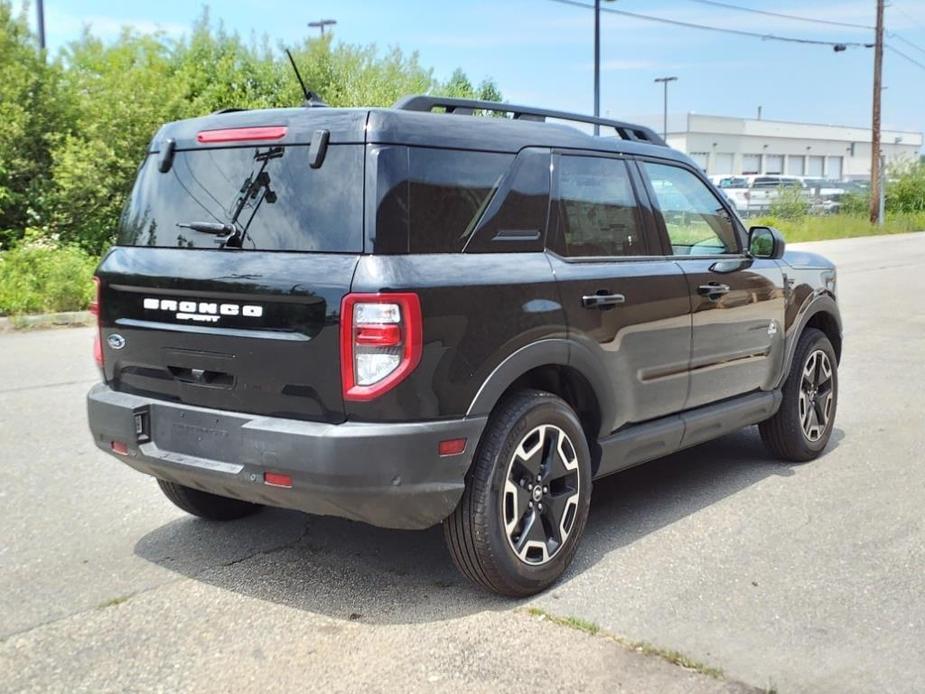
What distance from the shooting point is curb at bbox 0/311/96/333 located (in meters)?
12.5

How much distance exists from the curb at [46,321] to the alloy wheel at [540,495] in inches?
399

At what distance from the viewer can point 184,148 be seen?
4266 mm

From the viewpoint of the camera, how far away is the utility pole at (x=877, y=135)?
40156 mm

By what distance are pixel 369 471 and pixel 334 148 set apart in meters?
1.21

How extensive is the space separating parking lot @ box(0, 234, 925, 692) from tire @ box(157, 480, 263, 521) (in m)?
0.08

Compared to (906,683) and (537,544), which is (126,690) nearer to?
(537,544)

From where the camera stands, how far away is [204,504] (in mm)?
4945

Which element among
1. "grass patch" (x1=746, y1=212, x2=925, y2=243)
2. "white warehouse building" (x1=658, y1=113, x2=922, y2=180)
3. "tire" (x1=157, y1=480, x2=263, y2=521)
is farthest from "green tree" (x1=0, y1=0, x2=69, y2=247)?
"white warehouse building" (x1=658, y1=113, x2=922, y2=180)

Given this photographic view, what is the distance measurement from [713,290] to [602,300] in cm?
104

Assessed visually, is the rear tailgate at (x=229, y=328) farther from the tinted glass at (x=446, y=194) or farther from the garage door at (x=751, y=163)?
the garage door at (x=751, y=163)

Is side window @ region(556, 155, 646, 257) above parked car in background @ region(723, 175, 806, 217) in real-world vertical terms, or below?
below

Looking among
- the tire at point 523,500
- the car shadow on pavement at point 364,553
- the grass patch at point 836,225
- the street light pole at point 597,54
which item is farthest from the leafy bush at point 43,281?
the grass patch at point 836,225

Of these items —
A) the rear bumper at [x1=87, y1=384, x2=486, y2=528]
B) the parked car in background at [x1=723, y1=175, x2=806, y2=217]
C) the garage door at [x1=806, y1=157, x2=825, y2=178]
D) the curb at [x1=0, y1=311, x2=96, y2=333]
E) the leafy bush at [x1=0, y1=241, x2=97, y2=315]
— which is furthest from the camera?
the garage door at [x1=806, y1=157, x2=825, y2=178]

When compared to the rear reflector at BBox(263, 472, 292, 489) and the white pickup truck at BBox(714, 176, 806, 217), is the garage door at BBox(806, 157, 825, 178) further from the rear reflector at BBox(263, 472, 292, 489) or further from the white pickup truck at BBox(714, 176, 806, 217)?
the rear reflector at BBox(263, 472, 292, 489)
